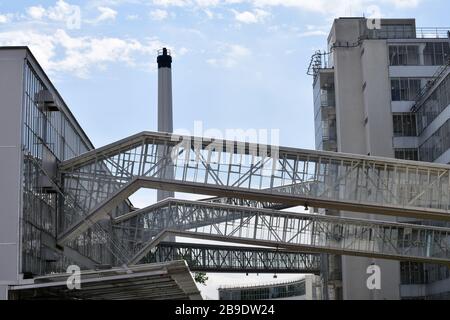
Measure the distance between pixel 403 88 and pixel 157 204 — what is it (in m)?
27.8

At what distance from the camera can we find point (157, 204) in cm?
5972

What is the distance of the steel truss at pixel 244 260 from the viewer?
9200cm

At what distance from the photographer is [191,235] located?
5753cm

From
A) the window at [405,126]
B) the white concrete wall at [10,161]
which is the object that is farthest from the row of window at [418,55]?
the white concrete wall at [10,161]

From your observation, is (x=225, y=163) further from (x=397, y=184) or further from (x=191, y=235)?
(x=191, y=235)

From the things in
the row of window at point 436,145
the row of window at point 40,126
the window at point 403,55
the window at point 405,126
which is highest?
the window at point 403,55

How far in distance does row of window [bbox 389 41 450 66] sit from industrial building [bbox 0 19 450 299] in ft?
69.7

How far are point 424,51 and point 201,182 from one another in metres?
41.0

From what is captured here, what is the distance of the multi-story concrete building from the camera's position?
71.9 meters

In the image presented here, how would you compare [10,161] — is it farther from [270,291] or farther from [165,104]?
[270,291]

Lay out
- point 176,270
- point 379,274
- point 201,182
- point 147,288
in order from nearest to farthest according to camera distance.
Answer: point 176,270 < point 147,288 < point 201,182 < point 379,274

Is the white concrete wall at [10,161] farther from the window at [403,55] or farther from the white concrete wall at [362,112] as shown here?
the window at [403,55]

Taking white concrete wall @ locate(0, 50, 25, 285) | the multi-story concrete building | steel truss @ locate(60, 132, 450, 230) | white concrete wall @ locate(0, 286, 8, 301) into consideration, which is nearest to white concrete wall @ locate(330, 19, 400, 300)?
the multi-story concrete building
